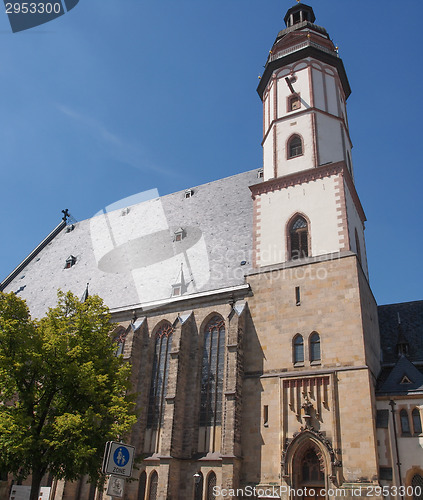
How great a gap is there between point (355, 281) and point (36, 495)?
1374cm

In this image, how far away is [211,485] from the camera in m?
18.6

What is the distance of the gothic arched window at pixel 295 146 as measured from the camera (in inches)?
979

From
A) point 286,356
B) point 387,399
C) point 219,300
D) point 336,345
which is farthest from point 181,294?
point 387,399

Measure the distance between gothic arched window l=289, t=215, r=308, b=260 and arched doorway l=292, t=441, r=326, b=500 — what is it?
26.8ft

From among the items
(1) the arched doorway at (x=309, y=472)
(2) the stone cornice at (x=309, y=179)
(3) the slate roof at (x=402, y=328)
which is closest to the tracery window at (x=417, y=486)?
(1) the arched doorway at (x=309, y=472)

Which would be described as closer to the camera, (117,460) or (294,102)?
(117,460)

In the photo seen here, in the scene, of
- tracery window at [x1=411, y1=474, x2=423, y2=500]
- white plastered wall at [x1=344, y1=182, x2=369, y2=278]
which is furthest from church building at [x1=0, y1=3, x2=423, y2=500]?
white plastered wall at [x1=344, y1=182, x2=369, y2=278]

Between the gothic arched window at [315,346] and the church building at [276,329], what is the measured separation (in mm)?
46

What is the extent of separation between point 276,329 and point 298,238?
458cm

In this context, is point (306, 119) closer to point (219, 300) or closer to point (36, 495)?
point (219, 300)

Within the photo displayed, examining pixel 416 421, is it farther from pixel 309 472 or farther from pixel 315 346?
pixel 315 346

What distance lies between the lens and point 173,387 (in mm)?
20594

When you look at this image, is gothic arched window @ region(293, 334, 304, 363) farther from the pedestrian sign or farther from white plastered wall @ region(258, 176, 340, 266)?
the pedestrian sign

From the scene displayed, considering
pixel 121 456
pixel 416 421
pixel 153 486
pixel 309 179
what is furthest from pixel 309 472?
pixel 309 179
